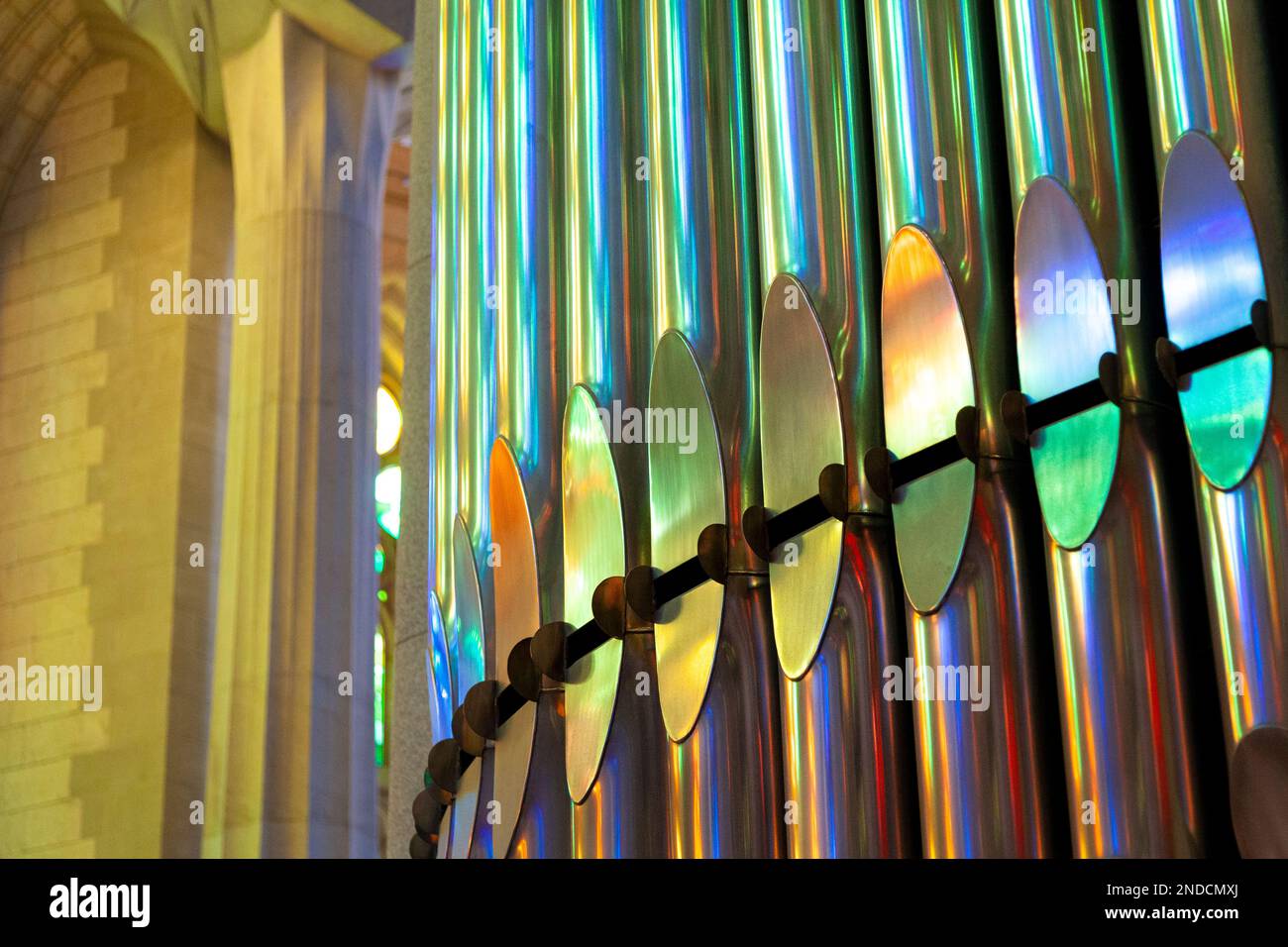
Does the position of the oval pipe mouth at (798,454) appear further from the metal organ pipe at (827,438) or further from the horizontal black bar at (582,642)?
the horizontal black bar at (582,642)

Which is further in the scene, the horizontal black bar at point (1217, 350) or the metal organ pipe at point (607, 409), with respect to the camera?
the metal organ pipe at point (607, 409)

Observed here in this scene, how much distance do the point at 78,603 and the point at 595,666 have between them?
21.1 ft

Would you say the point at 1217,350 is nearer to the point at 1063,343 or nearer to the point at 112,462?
the point at 1063,343

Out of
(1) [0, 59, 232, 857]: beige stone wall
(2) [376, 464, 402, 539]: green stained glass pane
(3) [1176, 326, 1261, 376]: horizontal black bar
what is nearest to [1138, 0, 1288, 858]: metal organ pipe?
(3) [1176, 326, 1261, 376]: horizontal black bar

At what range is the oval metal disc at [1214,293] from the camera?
235 cm

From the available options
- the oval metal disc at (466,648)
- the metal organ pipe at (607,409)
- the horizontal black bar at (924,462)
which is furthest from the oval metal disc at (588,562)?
the horizontal black bar at (924,462)

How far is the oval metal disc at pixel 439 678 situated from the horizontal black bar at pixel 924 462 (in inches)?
39.4

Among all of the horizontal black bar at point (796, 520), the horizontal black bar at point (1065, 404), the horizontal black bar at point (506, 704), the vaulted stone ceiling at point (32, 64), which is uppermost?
the vaulted stone ceiling at point (32, 64)

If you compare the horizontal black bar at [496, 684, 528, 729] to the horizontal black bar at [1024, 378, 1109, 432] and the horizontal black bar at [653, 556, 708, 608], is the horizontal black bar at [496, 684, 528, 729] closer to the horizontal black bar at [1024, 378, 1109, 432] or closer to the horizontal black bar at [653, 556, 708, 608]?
the horizontal black bar at [653, 556, 708, 608]

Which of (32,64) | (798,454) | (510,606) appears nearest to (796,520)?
(798,454)

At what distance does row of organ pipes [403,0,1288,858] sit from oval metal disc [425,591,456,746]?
1cm

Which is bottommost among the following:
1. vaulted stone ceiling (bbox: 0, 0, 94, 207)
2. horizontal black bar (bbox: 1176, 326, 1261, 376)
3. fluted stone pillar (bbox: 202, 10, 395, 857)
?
horizontal black bar (bbox: 1176, 326, 1261, 376)

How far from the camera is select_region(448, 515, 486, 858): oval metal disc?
317 centimetres

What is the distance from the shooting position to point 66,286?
9.58 metres
